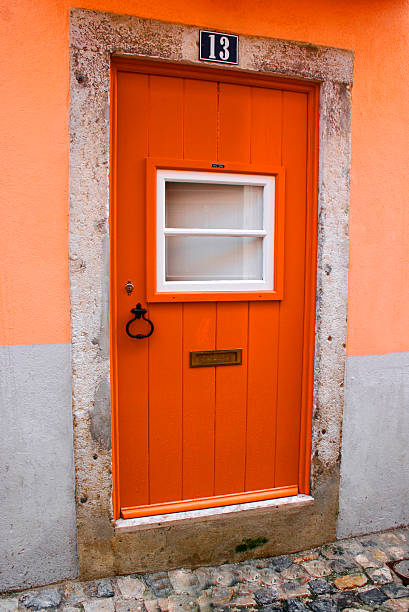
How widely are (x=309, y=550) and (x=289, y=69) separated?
2963 millimetres

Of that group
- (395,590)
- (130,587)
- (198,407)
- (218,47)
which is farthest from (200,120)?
(395,590)

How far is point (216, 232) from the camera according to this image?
112 inches

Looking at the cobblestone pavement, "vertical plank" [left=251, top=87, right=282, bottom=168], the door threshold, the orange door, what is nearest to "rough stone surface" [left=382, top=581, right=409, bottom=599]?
the cobblestone pavement

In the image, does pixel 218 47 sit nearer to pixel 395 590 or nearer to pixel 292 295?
pixel 292 295

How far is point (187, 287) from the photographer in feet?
9.22

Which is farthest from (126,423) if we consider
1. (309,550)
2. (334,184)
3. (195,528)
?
(334,184)

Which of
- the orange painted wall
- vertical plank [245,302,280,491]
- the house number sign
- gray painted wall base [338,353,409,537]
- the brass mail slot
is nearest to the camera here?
the orange painted wall

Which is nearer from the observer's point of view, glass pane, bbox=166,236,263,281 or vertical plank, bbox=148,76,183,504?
vertical plank, bbox=148,76,183,504

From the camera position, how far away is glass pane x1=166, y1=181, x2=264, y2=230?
2809 mm

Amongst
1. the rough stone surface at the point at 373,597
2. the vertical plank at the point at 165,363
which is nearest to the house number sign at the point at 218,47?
the vertical plank at the point at 165,363

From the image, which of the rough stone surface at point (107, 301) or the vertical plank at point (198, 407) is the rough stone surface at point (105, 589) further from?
the vertical plank at point (198, 407)

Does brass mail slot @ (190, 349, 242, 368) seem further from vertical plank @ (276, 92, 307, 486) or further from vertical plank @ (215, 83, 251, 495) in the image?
vertical plank @ (276, 92, 307, 486)

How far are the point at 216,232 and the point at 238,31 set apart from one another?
113cm

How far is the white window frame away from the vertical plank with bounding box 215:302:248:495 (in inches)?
5.4
